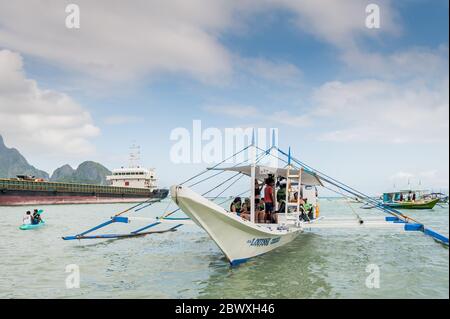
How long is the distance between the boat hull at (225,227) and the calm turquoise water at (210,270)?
0.56 metres

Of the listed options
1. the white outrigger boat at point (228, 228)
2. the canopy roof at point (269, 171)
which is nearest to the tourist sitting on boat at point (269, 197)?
the canopy roof at point (269, 171)

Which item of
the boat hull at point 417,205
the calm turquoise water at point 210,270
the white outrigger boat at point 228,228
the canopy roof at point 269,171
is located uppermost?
the canopy roof at point 269,171

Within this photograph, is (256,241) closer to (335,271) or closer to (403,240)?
(335,271)

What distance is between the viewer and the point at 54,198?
188 feet

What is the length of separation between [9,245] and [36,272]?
6.69 meters

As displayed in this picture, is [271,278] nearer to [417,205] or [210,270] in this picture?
[210,270]

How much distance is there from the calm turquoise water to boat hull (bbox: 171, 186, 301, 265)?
1.84ft

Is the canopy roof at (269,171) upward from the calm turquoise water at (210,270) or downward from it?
upward

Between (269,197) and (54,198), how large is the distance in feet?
174

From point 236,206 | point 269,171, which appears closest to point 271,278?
point 236,206

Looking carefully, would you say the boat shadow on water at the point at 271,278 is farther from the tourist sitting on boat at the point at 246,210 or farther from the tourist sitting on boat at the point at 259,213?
the tourist sitting on boat at the point at 246,210

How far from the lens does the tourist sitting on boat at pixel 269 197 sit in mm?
13781
